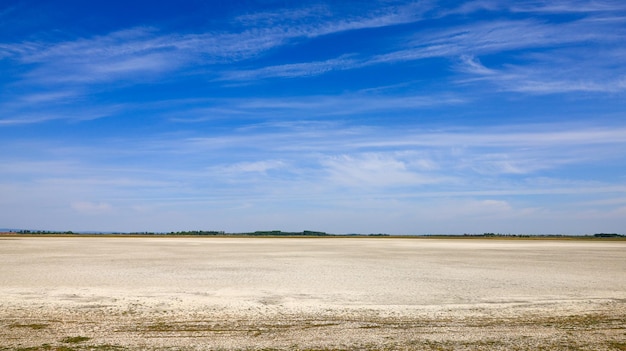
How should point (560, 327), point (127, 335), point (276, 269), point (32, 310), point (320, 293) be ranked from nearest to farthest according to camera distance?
point (127, 335), point (560, 327), point (32, 310), point (320, 293), point (276, 269)

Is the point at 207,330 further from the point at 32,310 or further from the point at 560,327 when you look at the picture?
the point at 560,327

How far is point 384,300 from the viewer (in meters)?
14.7

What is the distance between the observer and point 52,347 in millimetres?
8727

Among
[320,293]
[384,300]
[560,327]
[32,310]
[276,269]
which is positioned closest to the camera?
[560,327]

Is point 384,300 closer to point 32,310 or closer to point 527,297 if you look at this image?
point 527,297

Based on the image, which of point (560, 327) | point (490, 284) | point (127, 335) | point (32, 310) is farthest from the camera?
point (490, 284)

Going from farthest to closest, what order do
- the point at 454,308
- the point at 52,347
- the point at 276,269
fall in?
the point at 276,269, the point at 454,308, the point at 52,347

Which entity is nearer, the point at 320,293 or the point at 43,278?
the point at 320,293

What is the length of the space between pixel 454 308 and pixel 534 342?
4126 millimetres

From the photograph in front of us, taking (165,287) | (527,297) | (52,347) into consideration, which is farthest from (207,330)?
(527,297)

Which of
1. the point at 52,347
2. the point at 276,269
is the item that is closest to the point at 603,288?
the point at 276,269

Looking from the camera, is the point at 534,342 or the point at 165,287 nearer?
the point at 534,342

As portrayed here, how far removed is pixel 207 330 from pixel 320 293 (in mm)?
6198

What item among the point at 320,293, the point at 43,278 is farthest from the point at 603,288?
the point at 43,278
